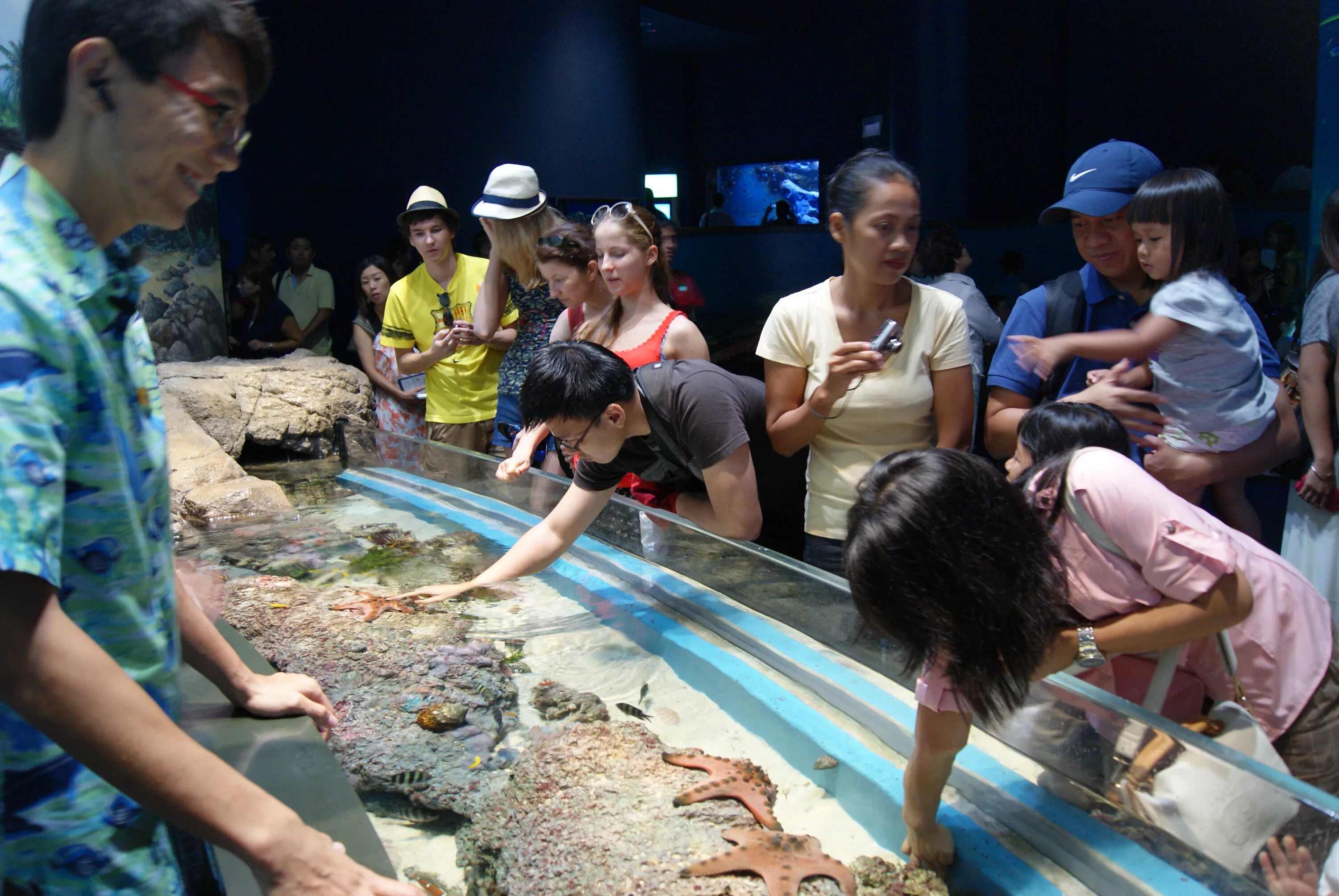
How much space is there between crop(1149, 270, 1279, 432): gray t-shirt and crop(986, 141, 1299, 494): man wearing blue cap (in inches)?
3.1

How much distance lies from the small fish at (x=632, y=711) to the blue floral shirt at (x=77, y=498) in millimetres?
1390

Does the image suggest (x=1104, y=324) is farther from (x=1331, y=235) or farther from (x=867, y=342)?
(x=1331, y=235)

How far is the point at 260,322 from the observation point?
814 centimetres

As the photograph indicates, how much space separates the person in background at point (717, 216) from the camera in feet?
38.3

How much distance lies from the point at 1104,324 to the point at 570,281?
214 cm

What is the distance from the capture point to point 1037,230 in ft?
23.2

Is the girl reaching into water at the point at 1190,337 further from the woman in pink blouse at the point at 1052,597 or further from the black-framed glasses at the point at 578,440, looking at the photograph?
the black-framed glasses at the point at 578,440

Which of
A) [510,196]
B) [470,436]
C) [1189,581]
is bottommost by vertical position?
[470,436]

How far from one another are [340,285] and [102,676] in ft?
33.4

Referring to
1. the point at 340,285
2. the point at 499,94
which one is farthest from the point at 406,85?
the point at 340,285

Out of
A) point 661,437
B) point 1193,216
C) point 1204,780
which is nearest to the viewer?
point 1204,780

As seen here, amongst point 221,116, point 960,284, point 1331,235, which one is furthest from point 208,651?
point 960,284

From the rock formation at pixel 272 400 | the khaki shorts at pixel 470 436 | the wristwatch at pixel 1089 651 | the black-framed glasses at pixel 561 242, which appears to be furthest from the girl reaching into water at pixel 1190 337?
the rock formation at pixel 272 400

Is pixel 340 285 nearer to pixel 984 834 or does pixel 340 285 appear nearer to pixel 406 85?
pixel 406 85
